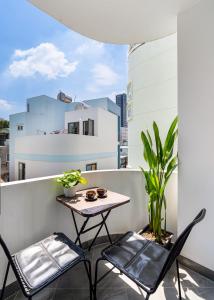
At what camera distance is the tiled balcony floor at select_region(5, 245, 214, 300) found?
4.62ft

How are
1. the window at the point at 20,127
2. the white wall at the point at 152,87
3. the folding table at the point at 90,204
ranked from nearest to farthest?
the folding table at the point at 90,204
the white wall at the point at 152,87
the window at the point at 20,127

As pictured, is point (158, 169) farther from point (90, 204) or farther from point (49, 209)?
point (49, 209)

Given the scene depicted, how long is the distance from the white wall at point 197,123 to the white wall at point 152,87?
2610 millimetres

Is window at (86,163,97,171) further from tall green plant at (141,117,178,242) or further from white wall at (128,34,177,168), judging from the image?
tall green plant at (141,117,178,242)

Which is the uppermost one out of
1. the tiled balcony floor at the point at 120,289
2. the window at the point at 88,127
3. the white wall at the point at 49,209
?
the window at the point at 88,127

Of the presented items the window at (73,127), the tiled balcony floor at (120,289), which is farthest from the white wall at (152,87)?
the window at (73,127)

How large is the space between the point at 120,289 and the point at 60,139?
20.3ft

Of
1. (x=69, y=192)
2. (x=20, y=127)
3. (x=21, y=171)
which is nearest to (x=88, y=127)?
(x=21, y=171)

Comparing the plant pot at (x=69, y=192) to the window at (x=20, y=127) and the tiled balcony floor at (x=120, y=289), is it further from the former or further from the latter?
the window at (x=20, y=127)

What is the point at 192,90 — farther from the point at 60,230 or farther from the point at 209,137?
the point at 60,230

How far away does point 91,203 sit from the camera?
1.51 m

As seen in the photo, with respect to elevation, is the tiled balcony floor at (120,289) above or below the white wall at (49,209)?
below

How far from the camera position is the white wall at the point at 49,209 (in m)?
1.42

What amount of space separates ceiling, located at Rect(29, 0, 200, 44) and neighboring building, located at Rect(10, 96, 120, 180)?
5398 mm
